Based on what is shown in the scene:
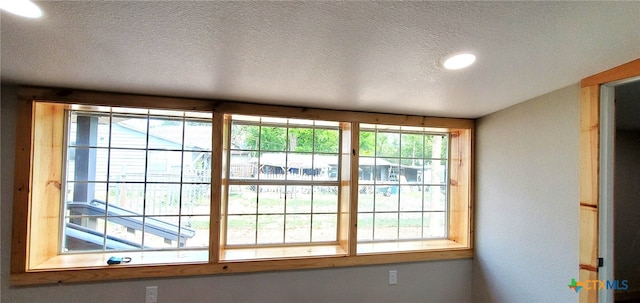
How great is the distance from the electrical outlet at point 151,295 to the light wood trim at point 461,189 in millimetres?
2611

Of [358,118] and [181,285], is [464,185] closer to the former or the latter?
[358,118]

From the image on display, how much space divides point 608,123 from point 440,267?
5.25ft

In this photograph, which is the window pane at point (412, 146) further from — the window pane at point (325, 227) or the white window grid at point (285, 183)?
the window pane at point (325, 227)

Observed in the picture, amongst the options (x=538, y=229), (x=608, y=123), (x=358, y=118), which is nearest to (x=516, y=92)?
(x=608, y=123)

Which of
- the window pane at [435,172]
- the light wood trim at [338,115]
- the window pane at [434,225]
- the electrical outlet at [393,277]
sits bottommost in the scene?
the electrical outlet at [393,277]

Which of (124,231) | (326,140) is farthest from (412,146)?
(124,231)

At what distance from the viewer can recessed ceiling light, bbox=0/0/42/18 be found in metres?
1.00

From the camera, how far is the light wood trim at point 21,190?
1.75 meters

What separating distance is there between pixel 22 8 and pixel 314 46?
3.67ft

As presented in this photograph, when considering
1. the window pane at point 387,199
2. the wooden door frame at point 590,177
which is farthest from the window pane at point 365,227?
the wooden door frame at point 590,177

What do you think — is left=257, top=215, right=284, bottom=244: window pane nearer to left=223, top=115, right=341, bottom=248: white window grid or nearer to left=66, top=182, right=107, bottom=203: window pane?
left=223, top=115, right=341, bottom=248: white window grid

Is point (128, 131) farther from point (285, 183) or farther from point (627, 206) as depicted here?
point (627, 206)

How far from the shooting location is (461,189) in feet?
8.82

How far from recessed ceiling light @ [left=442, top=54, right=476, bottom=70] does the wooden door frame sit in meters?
0.86
